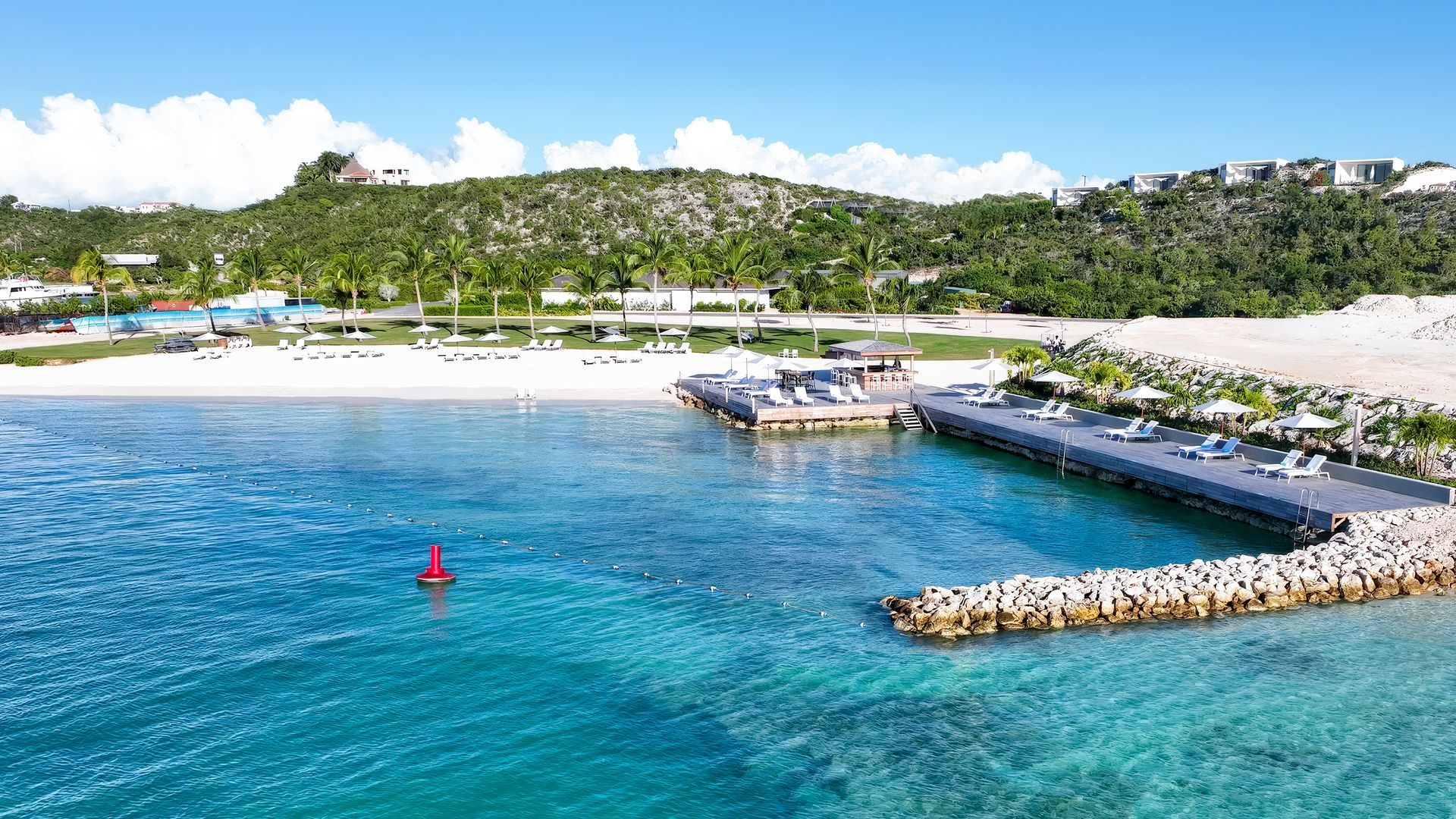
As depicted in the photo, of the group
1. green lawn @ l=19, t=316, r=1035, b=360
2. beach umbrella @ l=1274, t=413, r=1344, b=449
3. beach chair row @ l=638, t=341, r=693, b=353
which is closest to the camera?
beach umbrella @ l=1274, t=413, r=1344, b=449

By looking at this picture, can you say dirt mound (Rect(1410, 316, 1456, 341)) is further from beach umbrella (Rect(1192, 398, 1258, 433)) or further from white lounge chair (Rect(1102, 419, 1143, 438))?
white lounge chair (Rect(1102, 419, 1143, 438))

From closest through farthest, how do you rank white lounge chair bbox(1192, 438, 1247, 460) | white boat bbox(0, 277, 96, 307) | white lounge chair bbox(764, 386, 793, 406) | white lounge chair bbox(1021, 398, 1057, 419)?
white lounge chair bbox(1192, 438, 1247, 460), white lounge chair bbox(1021, 398, 1057, 419), white lounge chair bbox(764, 386, 793, 406), white boat bbox(0, 277, 96, 307)

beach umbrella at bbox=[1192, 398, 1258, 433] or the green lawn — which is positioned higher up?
the green lawn

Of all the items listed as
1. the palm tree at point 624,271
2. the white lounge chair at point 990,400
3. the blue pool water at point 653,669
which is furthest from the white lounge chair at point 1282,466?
the palm tree at point 624,271

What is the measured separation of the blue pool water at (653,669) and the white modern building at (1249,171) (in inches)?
4633

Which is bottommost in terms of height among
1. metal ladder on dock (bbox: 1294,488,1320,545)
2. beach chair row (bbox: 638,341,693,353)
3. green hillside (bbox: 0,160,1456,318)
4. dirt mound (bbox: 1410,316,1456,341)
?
metal ladder on dock (bbox: 1294,488,1320,545)

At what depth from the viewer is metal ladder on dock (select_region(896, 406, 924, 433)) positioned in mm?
44688

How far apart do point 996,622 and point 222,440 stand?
103ft

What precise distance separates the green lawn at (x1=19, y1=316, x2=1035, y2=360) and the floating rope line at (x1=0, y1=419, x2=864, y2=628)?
1144 inches

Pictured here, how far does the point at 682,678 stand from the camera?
18453 mm

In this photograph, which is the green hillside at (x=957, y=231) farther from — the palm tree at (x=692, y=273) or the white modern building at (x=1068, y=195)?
the palm tree at (x=692, y=273)

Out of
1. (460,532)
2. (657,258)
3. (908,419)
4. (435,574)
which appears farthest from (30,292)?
(435,574)

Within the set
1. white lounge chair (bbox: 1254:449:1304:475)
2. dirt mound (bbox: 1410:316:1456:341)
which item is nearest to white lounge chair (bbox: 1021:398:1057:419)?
white lounge chair (bbox: 1254:449:1304:475)

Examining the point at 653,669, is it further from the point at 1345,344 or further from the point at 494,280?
the point at 494,280
